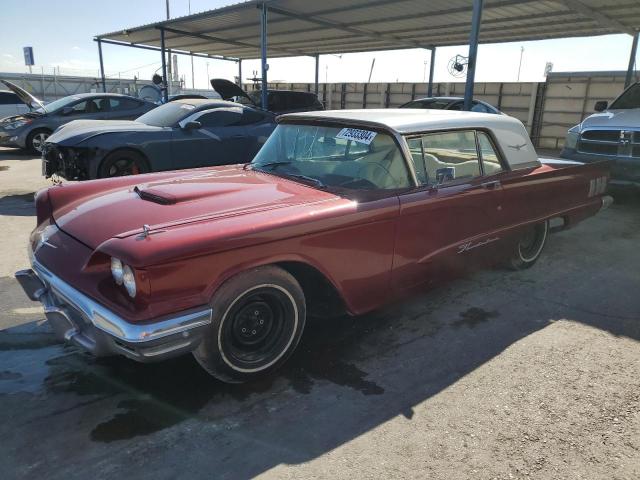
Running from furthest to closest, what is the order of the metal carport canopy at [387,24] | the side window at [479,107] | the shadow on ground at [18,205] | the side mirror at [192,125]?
the side window at [479,107]
the metal carport canopy at [387,24]
the side mirror at [192,125]
the shadow on ground at [18,205]

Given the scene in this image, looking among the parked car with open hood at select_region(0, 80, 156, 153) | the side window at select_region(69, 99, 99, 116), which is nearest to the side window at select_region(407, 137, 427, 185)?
the parked car with open hood at select_region(0, 80, 156, 153)

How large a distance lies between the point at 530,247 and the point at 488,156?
1.33m

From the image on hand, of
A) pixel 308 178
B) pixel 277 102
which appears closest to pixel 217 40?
pixel 277 102

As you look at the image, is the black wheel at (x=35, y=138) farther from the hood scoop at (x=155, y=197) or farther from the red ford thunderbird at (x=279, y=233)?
the hood scoop at (x=155, y=197)

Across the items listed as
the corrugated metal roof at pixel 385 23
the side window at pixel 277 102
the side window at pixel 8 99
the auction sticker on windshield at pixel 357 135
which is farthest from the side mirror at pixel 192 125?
the side window at pixel 8 99

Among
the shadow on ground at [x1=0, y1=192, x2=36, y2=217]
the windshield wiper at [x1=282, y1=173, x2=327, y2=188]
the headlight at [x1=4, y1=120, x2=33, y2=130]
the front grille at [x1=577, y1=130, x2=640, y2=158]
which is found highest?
the front grille at [x1=577, y1=130, x2=640, y2=158]

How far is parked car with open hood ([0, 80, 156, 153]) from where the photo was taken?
11.2m

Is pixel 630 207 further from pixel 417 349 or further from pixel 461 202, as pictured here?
pixel 417 349

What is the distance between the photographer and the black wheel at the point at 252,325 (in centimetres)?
248

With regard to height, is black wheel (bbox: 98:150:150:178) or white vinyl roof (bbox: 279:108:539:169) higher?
white vinyl roof (bbox: 279:108:539:169)

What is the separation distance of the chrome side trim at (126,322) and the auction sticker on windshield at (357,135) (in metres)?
1.70

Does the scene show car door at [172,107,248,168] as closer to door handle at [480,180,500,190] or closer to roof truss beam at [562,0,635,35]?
door handle at [480,180,500,190]

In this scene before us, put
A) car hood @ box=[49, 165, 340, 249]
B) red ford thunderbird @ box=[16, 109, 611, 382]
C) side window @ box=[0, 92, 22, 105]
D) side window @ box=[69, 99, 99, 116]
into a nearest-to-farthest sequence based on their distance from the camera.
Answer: red ford thunderbird @ box=[16, 109, 611, 382]
car hood @ box=[49, 165, 340, 249]
side window @ box=[69, 99, 99, 116]
side window @ box=[0, 92, 22, 105]

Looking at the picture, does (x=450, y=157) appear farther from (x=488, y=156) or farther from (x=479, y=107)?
(x=479, y=107)
